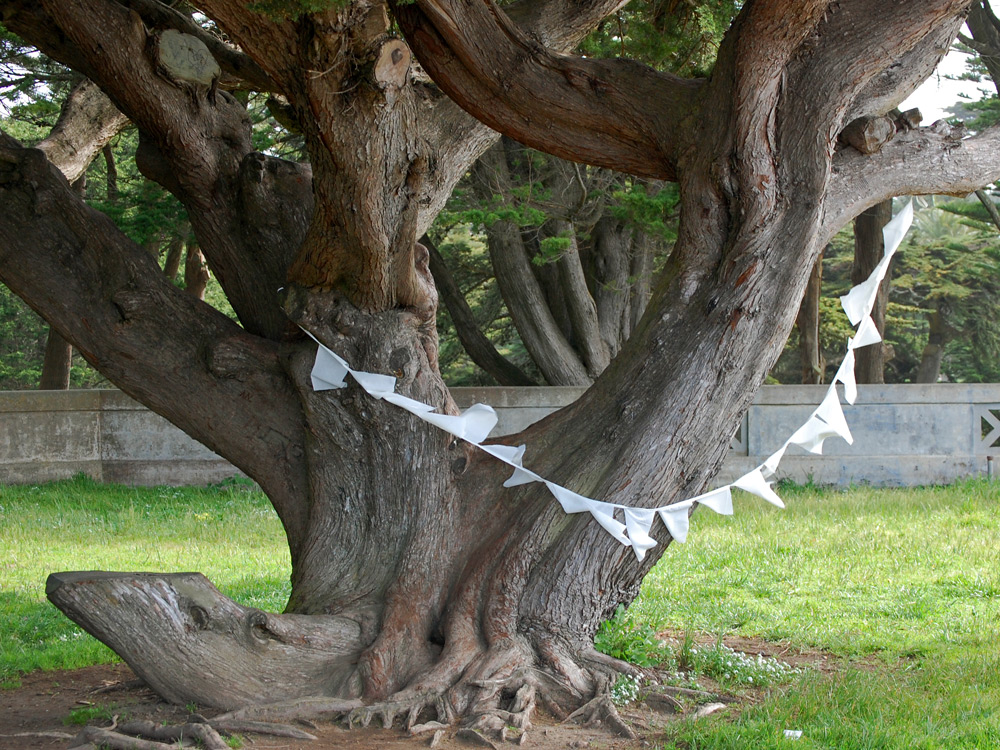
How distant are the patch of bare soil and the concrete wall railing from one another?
688 centimetres

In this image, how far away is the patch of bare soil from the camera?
399cm

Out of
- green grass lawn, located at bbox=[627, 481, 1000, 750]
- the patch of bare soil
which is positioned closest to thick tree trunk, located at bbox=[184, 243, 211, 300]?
green grass lawn, located at bbox=[627, 481, 1000, 750]

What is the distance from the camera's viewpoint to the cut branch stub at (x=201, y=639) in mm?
4016

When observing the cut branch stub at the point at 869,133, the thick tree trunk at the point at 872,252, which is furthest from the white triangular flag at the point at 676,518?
the thick tree trunk at the point at 872,252

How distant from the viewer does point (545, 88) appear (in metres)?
5.01

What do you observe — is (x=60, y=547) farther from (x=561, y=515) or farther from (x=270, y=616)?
(x=561, y=515)

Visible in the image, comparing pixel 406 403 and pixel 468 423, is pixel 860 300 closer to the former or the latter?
pixel 468 423

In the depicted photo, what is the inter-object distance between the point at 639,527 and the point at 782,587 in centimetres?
302

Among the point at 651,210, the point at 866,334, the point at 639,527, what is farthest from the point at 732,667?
the point at 651,210

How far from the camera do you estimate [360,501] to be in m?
4.94

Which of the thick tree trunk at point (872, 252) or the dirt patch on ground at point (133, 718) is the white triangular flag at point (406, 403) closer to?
the dirt patch on ground at point (133, 718)

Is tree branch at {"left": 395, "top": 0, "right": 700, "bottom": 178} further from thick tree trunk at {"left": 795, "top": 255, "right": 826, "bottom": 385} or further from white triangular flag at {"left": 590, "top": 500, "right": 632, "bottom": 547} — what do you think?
thick tree trunk at {"left": 795, "top": 255, "right": 826, "bottom": 385}

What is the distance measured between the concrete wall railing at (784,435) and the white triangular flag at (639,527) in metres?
7.78

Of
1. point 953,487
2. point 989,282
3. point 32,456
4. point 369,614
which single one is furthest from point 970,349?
point 369,614
